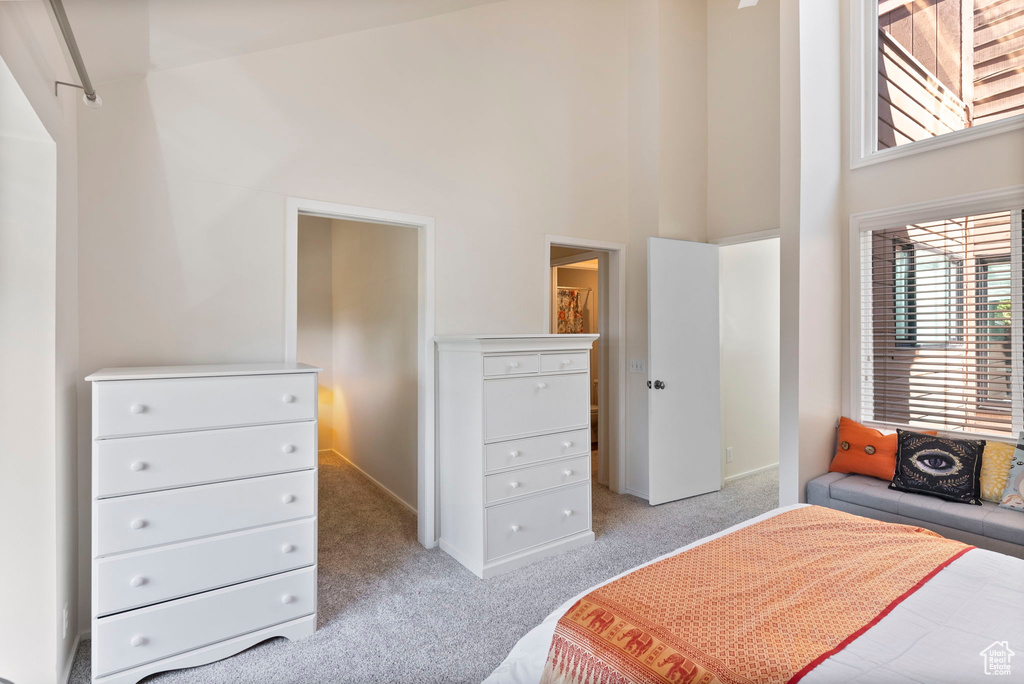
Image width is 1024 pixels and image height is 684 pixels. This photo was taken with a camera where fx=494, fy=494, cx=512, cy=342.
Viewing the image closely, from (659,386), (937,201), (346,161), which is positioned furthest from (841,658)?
(937,201)

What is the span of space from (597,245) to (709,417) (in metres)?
1.69

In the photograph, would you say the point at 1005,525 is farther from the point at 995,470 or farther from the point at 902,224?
the point at 902,224

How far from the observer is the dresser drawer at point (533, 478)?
2787 millimetres

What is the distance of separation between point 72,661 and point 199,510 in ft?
2.59

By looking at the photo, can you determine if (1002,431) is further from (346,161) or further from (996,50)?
(346,161)

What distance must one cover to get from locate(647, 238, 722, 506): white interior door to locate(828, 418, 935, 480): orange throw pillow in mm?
936

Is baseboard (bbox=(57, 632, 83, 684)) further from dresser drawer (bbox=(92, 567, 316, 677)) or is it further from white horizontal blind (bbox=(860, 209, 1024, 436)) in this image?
Result: white horizontal blind (bbox=(860, 209, 1024, 436))

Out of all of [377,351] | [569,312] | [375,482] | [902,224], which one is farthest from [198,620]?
[569,312]

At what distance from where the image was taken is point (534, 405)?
9.66 feet

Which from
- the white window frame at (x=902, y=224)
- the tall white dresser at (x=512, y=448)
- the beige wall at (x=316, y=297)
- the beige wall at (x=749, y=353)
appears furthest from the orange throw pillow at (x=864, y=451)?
the beige wall at (x=316, y=297)

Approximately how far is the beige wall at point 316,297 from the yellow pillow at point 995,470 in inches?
212

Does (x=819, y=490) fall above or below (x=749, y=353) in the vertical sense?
below

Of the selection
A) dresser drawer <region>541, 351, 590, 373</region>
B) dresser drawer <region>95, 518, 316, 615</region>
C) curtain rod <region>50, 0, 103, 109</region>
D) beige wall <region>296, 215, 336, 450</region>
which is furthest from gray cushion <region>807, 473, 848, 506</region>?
beige wall <region>296, 215, 336, 450</region>

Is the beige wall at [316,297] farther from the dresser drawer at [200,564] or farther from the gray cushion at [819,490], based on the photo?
the gray cushion at [819,490]
